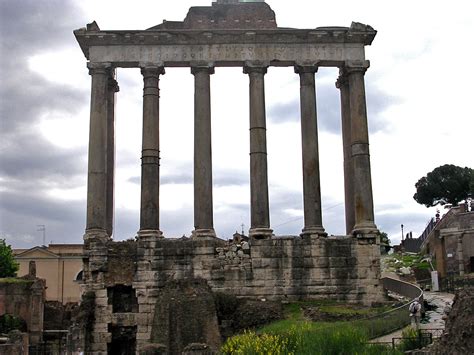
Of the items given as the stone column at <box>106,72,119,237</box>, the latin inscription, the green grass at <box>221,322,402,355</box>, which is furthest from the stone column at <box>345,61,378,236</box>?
the stone column at <box>106,72,119,237</box>

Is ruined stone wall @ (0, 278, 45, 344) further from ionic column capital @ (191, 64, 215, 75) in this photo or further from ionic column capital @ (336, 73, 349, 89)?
ionic column capital @ (336, 73, 349, 89)

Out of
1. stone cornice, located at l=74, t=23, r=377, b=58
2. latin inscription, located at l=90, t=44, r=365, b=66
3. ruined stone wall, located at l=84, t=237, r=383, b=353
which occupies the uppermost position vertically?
stone cornice, located at l=74, t=23, r=377, b=58

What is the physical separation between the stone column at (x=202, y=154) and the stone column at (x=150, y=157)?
152 centimetres

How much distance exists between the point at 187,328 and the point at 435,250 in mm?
28123

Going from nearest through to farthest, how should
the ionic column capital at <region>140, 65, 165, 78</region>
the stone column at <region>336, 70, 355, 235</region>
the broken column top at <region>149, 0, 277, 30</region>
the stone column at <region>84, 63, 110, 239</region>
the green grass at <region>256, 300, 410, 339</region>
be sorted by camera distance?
1. the green grass at <region>256, 300, 410, 339</region>
2. the stone column at <region>84, 63, 110, 239</region>
3. the ionic column capital at <region>140, 65, 165, 78</region>
4. the broken column top at <region>149, 0, 277, 30</region>
5. the stone column at <region>336, 70, 355, 235</region>

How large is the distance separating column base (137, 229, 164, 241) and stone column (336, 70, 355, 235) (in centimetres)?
816

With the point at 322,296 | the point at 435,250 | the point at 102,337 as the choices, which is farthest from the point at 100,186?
the point at 435,250

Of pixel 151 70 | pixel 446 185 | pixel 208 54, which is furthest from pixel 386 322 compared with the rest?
pixel 446 185

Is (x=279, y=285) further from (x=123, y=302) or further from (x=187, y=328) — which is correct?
(x=123, y=302)

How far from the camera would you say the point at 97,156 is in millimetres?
27281

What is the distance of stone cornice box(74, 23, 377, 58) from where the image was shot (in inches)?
1100

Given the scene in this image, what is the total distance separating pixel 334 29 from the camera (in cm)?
2823

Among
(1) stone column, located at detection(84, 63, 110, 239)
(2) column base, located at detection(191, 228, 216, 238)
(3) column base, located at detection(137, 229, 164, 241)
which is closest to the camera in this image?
(3) column base, located at detection(137, 229, 164, 241)

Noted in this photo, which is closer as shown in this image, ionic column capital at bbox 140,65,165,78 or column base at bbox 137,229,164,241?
column base at bbox 137,229,164,241
